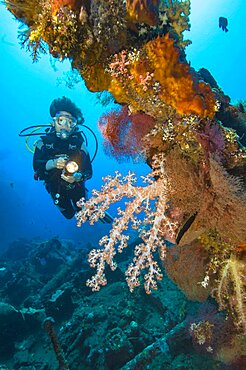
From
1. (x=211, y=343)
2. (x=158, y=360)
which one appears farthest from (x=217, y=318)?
(x=158, y=360)

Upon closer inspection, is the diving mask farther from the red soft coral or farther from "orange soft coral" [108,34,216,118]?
"orange soft coral" [108,34,216,118]

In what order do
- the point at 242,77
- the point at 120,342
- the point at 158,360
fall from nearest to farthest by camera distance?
the point at 158,360
the point at 120,342
the point at 242,77

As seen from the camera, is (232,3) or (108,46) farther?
(232,3)

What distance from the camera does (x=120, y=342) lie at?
20.0ft

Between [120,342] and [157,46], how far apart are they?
19.8ft

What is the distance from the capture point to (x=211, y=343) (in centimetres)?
441

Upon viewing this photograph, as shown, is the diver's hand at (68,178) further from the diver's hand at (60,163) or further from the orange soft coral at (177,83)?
the orange soft coral at (177,83)

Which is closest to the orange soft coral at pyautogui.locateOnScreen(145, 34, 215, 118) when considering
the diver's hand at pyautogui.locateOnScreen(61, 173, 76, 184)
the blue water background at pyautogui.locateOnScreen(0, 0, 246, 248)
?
the diver's hand at pyautogui.locateOnScreen(61, 173, 76, 184)

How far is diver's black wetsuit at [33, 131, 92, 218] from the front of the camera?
752 centimetres

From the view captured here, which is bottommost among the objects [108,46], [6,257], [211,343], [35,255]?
[211,343]

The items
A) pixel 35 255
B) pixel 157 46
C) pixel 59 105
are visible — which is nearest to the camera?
pixel 157 46

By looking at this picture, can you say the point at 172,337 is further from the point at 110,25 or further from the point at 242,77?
the point at 242,77

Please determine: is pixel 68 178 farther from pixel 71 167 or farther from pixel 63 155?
pixel 63 155

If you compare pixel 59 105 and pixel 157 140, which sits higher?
pixel 59 105
